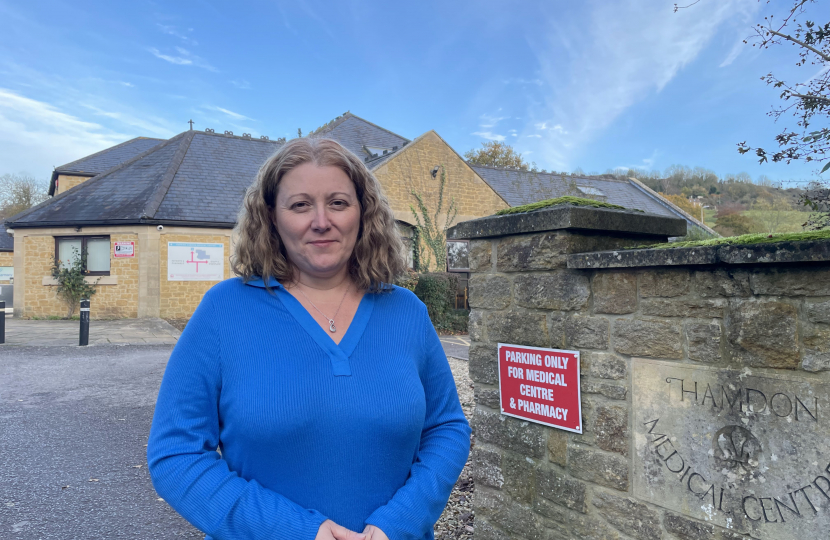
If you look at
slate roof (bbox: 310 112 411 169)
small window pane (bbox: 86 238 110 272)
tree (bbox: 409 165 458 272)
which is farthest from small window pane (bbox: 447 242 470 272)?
small window pane (bbox: 86 238 110 272)

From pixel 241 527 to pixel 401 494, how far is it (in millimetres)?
451

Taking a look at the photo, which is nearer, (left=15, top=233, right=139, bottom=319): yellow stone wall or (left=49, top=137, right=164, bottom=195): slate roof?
(left=15, top=233, right=139, bottom=319): yellow stone wall

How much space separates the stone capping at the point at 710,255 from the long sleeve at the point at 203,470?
1715 millimetres

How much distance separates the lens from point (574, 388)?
2709mm

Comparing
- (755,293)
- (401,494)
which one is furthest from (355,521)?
(755,293)

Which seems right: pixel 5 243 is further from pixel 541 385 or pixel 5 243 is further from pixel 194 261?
pixel 541 385

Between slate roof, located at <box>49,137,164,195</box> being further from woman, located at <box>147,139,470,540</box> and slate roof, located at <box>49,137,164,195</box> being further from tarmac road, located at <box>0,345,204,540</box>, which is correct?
woman, located at <box>147,139,470,540</box>

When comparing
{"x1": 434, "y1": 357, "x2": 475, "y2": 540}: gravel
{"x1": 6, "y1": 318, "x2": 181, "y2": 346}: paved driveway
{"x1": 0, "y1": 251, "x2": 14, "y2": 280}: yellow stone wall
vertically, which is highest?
{"x1": 0, "y1": 251, "x2": 14, "y2": 280}: yellow stone wall

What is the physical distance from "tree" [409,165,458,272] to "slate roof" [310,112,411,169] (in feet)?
14.4

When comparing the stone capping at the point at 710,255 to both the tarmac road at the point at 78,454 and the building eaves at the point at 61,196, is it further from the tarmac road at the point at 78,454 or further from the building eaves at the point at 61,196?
the building eaves at the point at 61,196

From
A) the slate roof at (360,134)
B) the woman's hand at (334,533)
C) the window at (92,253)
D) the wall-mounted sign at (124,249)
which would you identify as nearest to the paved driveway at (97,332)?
the window at (92,253)

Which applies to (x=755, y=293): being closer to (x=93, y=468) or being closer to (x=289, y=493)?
(x=289, y=493)

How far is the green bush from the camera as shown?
49.4ft

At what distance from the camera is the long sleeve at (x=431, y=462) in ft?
5.08
